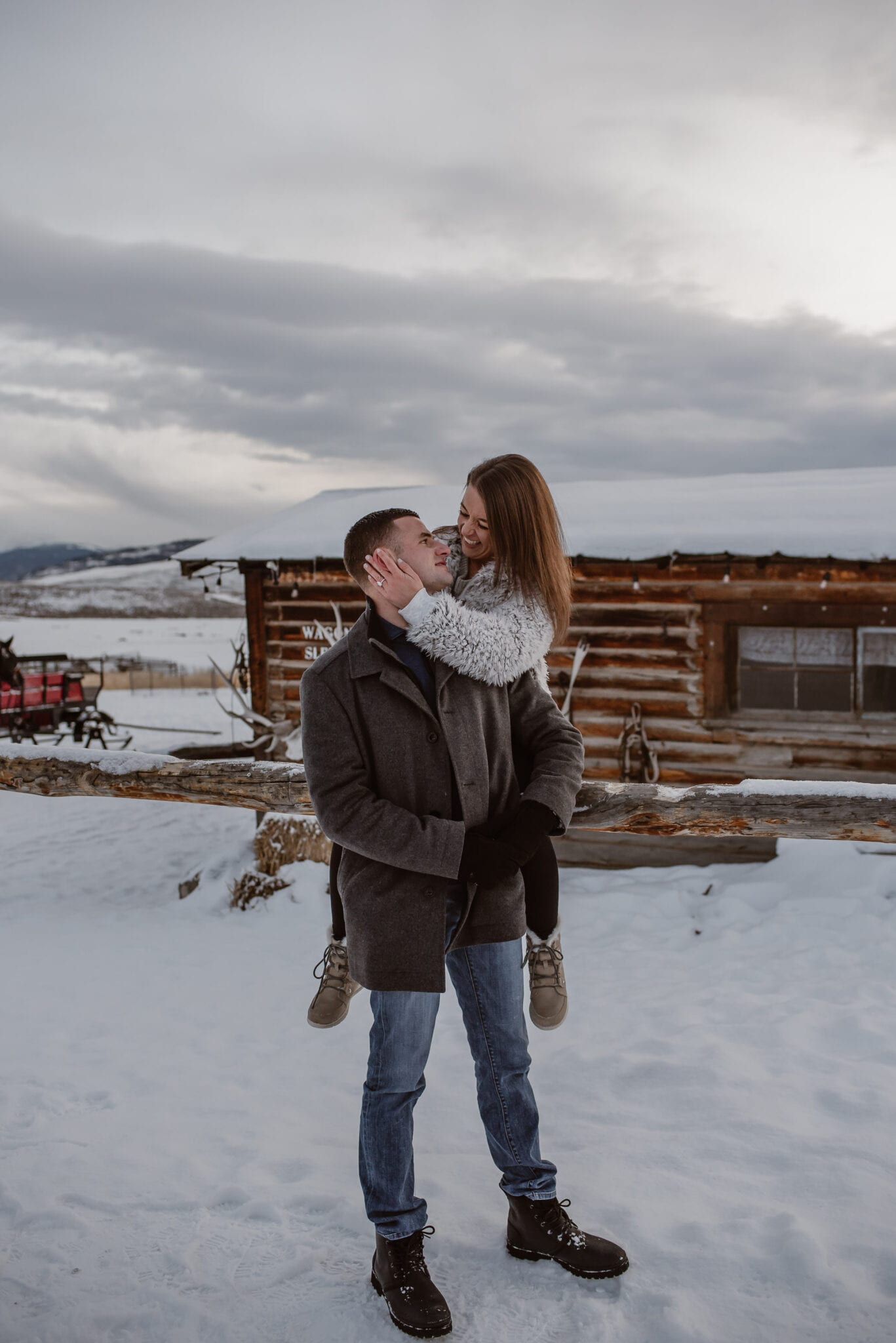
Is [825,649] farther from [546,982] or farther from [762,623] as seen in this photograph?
[546,982]

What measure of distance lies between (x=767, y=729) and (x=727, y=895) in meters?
1.77

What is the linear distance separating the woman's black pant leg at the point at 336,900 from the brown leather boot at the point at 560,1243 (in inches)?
37.9

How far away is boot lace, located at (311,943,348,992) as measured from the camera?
9.27 feet

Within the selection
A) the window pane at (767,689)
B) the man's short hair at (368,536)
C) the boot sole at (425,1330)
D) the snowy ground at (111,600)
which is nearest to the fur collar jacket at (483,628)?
the man's short hair at (368,536)

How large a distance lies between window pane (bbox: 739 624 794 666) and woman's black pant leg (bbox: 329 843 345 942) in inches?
249

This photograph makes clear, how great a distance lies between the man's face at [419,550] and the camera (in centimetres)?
240

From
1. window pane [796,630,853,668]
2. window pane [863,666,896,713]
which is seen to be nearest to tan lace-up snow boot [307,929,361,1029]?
window pane [796,630,853,668]

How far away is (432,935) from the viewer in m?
2.35

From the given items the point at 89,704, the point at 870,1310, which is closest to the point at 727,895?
the point at 870,1310

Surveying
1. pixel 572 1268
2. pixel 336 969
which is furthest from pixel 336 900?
pixel 572 1268

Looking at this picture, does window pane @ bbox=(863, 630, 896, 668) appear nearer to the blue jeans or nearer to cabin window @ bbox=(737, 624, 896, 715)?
cabin window @ bbox=(737, 624, 896, 715)

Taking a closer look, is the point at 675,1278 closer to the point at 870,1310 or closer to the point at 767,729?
the point at 870,1310

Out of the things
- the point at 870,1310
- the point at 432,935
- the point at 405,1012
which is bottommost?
the point at 870,1310

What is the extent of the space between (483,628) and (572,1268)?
194 centimetres
